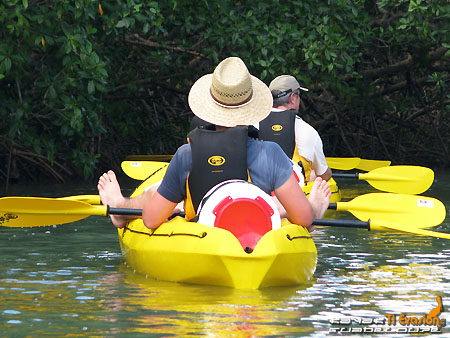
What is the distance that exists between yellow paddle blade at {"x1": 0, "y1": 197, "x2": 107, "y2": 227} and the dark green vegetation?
2.53 metres

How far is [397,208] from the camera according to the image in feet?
23.2

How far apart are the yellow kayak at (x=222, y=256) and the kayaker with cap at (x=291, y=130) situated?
2470 millimetres

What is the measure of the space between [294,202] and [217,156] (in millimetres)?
454

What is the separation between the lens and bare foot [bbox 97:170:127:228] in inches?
256

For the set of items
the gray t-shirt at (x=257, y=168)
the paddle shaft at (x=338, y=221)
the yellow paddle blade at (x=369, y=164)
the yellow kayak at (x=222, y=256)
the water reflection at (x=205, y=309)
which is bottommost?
the water reflection at (x=205, y=309)

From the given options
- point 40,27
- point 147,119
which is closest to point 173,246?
point 40,27

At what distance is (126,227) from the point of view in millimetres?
6488

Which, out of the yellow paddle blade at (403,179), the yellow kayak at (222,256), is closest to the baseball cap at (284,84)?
the yellow paddle blade at (403,179)

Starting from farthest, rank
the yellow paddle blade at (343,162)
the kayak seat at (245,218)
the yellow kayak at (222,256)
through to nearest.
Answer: the yellow paddle blade at (343,162), the kayak seat at (245,218), the yellow kayak at (222,256)

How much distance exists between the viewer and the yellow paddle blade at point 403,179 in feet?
30.5

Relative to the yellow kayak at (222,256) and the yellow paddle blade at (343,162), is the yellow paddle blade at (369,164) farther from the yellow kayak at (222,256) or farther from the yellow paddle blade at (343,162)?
the yellow kayak at (222,256)

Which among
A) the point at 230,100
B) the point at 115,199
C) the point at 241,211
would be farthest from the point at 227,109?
the point at 115,199

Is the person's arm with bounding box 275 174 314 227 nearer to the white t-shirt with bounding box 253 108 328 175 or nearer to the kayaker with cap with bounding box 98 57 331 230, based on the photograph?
the kayaker with cap with bounding box 98 57 331 230

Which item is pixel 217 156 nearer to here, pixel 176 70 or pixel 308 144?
pixel 308 144
